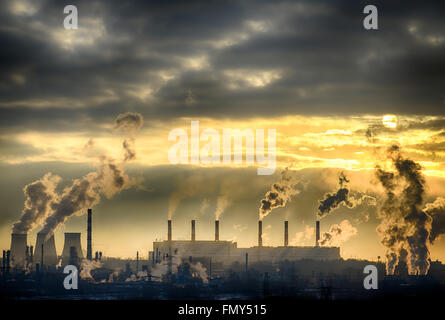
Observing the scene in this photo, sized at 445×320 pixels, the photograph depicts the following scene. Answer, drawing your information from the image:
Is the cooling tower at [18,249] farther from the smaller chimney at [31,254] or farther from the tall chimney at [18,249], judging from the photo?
the smaller chimney at [31,254]

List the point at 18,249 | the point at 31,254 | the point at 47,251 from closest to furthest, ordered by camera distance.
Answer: the point at 18,249
the point at 47,251
the point at 31,254

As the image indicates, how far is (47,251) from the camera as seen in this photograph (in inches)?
7067

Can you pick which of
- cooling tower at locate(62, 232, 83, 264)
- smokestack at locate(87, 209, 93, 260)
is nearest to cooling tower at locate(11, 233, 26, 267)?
cooling tower at locate(62, 232, 83, 264)

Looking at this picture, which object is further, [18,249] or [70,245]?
[70,245]

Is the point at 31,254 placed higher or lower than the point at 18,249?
lower

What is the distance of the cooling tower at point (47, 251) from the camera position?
17638 cm

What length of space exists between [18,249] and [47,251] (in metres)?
6.40

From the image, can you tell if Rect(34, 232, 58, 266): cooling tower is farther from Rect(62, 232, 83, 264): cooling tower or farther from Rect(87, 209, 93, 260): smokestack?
Rect(87, 209, 93, 260): smokestack

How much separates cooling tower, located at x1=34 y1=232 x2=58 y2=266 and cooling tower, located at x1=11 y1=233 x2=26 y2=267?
2938 mm

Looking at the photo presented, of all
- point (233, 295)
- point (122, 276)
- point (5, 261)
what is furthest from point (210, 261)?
point (5, 261)

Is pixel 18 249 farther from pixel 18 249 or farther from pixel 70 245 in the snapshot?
pixel 70 245

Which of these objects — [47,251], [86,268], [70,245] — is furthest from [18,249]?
[86,268]
